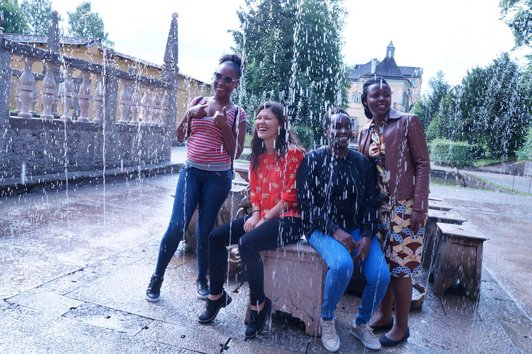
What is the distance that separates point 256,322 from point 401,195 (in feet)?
4.69

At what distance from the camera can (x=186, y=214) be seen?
360cm

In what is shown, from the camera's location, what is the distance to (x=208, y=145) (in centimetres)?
364

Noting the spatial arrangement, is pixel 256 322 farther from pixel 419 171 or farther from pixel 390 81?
pixel 390 81

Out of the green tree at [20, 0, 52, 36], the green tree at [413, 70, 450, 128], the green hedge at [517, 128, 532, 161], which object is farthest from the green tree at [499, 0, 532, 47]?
the green tree at [20, 0, 52, 36]

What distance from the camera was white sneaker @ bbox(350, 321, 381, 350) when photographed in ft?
10.4

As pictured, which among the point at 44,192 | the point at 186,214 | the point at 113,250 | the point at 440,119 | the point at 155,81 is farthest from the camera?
the point at 440,119

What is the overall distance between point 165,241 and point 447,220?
10.8 feet

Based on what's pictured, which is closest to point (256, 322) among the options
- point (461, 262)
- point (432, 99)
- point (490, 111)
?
point (461, 262)

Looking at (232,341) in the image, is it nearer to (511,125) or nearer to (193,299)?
(193,299)

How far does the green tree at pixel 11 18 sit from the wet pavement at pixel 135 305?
50166 mm

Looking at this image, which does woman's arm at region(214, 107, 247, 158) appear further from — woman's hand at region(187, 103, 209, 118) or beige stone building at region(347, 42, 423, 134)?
beige stone building at region(347, 42, 423, 134)

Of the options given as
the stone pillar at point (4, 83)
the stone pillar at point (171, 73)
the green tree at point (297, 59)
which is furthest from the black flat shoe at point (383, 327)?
the green tree at point (297, 59)

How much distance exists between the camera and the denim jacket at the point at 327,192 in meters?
3.29

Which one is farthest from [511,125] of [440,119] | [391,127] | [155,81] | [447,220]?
[391,127]
